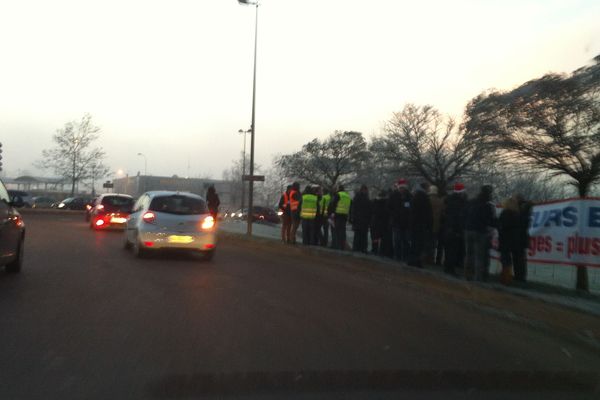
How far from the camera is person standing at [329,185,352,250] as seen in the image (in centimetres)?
1841

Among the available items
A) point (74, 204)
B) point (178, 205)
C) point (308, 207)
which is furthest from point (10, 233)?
point (74, 204)

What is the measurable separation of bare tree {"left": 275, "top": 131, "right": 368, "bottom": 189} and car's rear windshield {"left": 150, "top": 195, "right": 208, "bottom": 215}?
49184mm

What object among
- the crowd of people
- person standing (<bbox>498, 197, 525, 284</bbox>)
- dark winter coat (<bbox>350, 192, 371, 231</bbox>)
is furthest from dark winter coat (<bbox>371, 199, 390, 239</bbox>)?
person standing (<bbox>498, 197, 525, 284</bbox>)

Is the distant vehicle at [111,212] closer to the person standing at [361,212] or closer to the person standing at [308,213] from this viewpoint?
the person standing at [308,213]

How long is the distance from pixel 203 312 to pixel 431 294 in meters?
4.63

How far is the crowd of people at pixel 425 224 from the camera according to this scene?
1286 centimetres

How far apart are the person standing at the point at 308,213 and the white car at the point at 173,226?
12.5 ft

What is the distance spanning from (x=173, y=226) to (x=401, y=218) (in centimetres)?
513

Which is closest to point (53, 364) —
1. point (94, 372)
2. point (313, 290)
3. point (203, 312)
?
point (94, 372)

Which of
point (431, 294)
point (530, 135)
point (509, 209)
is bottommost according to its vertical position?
point (431, 294)

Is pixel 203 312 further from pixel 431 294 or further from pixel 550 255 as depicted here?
pixel 550 255

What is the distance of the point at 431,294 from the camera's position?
39.6ft

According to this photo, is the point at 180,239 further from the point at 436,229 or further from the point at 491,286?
the point at 491,286

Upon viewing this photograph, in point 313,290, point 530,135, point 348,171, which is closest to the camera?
point 313,290
